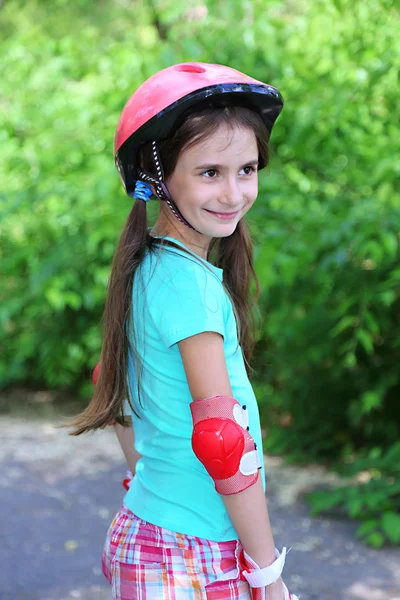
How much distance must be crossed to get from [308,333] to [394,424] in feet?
2.50

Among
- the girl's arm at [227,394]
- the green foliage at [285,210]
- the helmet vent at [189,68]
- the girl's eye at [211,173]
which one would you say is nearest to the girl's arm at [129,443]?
the girl's arm at [227,394]

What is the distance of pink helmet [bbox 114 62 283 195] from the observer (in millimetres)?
1740

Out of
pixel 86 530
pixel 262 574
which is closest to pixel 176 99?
pixel 262 574

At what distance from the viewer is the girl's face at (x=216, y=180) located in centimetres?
175

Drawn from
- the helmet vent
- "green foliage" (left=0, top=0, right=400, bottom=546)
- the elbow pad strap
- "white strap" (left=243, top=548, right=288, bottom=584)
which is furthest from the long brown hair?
"green foliage" (left=0, top=0, right=400, bottom=546)

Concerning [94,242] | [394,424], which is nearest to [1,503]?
[94,242]

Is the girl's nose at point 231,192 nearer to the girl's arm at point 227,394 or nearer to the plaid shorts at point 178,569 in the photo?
the girl's arm at point 227,394

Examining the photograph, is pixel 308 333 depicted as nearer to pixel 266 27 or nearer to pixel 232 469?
pixel 266 27

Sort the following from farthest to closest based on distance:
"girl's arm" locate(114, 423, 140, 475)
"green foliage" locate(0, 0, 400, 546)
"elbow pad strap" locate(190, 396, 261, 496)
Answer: "green foliage" locate(0, 0, 400, 546)
"girl's arm" locate(114, 423, 140, 475)
"elbow pad strap" locate(190, 396, 261, 496)

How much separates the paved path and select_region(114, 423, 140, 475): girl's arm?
1.62 metres

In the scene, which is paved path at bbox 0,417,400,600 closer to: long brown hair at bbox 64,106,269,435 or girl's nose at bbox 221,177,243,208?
long brown hair at bbox 64,106,269,435

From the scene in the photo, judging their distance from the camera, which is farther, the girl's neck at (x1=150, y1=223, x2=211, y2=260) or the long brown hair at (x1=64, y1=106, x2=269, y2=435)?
the girl's neck at (x1=150, y1=223, x2=211, y2=260)

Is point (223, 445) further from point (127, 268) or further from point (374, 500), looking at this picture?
point (374, 500)

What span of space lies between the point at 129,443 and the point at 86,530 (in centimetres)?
229
